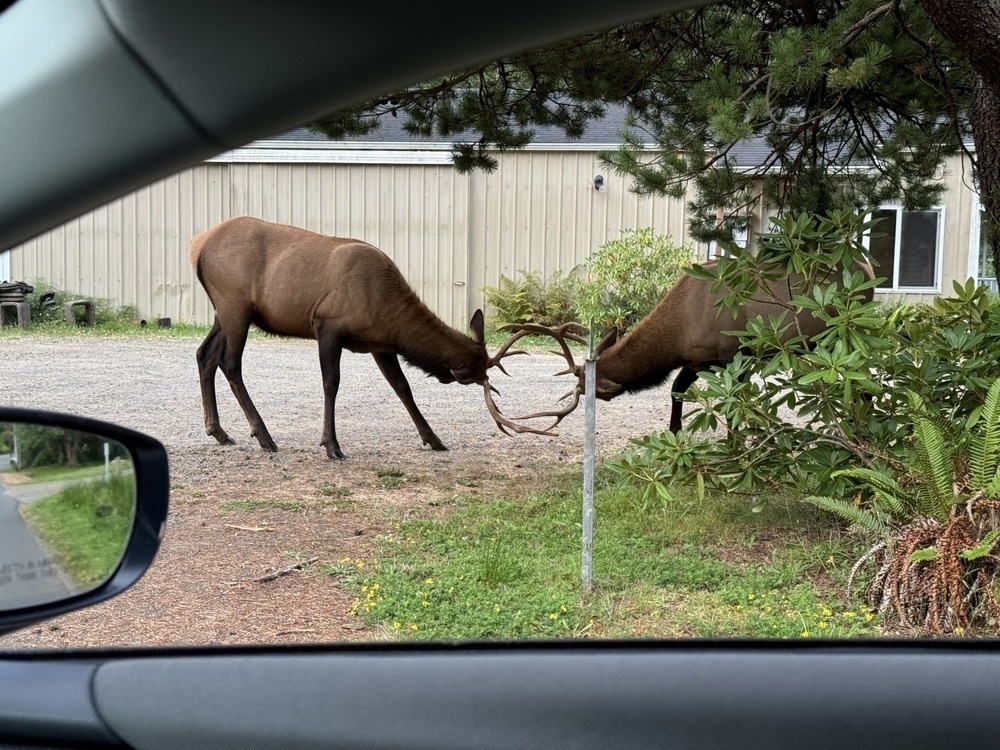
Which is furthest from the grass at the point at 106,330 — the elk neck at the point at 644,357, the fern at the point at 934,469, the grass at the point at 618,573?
the fern at the point at 934,469

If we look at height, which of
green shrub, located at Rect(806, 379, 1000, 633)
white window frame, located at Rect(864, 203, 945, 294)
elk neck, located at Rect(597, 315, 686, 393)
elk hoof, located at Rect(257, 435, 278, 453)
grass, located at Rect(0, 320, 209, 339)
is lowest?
elk hoof, located at Rect(257, 435, 278, 453)

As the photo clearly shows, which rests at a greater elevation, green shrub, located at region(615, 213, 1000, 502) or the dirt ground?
green shrub, located at region(615, 213, 1000, 502)

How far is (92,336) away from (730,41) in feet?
43.9

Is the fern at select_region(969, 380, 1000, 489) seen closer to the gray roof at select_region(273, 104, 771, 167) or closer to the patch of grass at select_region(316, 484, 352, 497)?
the patch of grass at select_region(316, 484, 352, 497)

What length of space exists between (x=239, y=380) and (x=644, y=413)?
427 cm

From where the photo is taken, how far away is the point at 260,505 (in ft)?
21.0

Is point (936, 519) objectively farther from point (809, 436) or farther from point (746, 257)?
point (746, 257)

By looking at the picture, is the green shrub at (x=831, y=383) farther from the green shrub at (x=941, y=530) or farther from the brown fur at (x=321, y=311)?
the brown fur at (x=321, y=311)

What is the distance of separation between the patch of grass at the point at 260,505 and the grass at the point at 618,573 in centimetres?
77

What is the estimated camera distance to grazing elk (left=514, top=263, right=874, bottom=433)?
7.27m

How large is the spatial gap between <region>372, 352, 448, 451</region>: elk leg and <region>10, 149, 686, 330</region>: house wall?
9367mm

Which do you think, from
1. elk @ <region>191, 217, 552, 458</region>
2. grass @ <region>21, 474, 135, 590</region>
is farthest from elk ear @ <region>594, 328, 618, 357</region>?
grass @ <region>21, 474, 135, 590</region>

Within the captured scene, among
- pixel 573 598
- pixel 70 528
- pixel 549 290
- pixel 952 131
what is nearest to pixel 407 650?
pixel 70 528

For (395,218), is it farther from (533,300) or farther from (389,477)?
Answer: (389,477)
